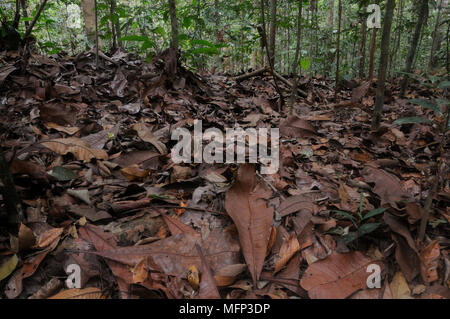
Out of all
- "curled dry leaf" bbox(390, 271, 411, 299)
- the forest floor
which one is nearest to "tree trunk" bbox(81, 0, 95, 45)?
the forest floor

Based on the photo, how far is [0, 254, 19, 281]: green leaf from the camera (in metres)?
1.16

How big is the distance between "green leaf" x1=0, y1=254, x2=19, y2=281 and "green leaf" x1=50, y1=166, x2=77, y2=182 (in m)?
0.51

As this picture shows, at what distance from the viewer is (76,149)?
185 centimetres

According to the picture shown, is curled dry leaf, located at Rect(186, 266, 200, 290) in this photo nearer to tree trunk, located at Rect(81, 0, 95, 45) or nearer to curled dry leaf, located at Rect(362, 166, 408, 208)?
curled dry leaf, located at Rect(362, 166, 408, 208)

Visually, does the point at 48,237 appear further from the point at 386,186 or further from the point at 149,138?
the point at 386,186

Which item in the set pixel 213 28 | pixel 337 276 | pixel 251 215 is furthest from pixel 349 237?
pixel 213 28

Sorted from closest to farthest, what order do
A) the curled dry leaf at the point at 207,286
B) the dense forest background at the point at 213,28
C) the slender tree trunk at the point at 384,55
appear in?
the curled dry leaf at the point at 207,286 < the slender tree trunk at the point at 384,55 < the dense forest background at the point at 213,28

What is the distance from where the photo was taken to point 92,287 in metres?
1.17

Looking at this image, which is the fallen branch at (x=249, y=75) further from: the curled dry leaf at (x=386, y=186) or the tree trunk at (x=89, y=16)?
the curled dry leaf at (x=386, y=186)

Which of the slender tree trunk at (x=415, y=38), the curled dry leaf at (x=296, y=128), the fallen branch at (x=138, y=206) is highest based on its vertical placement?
the slender tree trunk at (x=415, y=38)

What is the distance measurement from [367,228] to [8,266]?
1489 mm

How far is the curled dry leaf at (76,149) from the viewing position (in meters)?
1.81

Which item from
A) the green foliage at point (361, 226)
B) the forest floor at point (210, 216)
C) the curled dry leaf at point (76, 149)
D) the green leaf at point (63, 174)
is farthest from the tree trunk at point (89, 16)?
the green foliage at point (361, 226)
